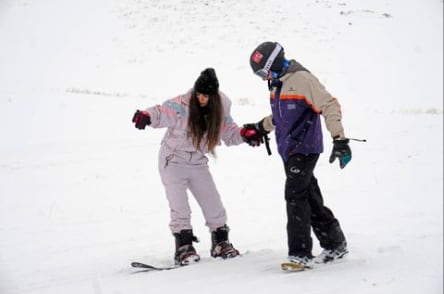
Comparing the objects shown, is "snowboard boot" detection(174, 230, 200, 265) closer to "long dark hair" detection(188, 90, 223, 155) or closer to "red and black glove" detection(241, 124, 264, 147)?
"long dark hair" detection(188, 90, 223, 155)

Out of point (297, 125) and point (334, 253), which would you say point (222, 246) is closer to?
point (334, 253)

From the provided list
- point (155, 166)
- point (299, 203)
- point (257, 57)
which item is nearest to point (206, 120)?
point (257, 57)

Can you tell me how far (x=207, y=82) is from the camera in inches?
151

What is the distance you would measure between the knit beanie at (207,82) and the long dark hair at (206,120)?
73 mm

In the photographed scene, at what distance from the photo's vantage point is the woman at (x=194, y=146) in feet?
12.8

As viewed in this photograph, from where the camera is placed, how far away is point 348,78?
9.52 m

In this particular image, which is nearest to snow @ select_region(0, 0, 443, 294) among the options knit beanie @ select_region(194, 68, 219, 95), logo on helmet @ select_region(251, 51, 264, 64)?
knit beanie @ select_region(194, 68, 219, 95)

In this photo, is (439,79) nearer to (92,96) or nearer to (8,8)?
(92,96)

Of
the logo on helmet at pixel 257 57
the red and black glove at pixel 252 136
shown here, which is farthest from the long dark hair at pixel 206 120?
the logo on helmet at pixel 257 57

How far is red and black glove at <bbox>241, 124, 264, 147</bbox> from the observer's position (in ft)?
13.3

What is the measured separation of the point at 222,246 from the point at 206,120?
3.27ft

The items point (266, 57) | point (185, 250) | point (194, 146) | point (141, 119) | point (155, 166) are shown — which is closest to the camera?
point (266, 57)

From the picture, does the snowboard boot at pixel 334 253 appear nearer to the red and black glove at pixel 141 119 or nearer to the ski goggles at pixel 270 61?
the ski goggles at pixel 270 61

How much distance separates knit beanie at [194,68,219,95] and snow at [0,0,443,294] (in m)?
1.27
